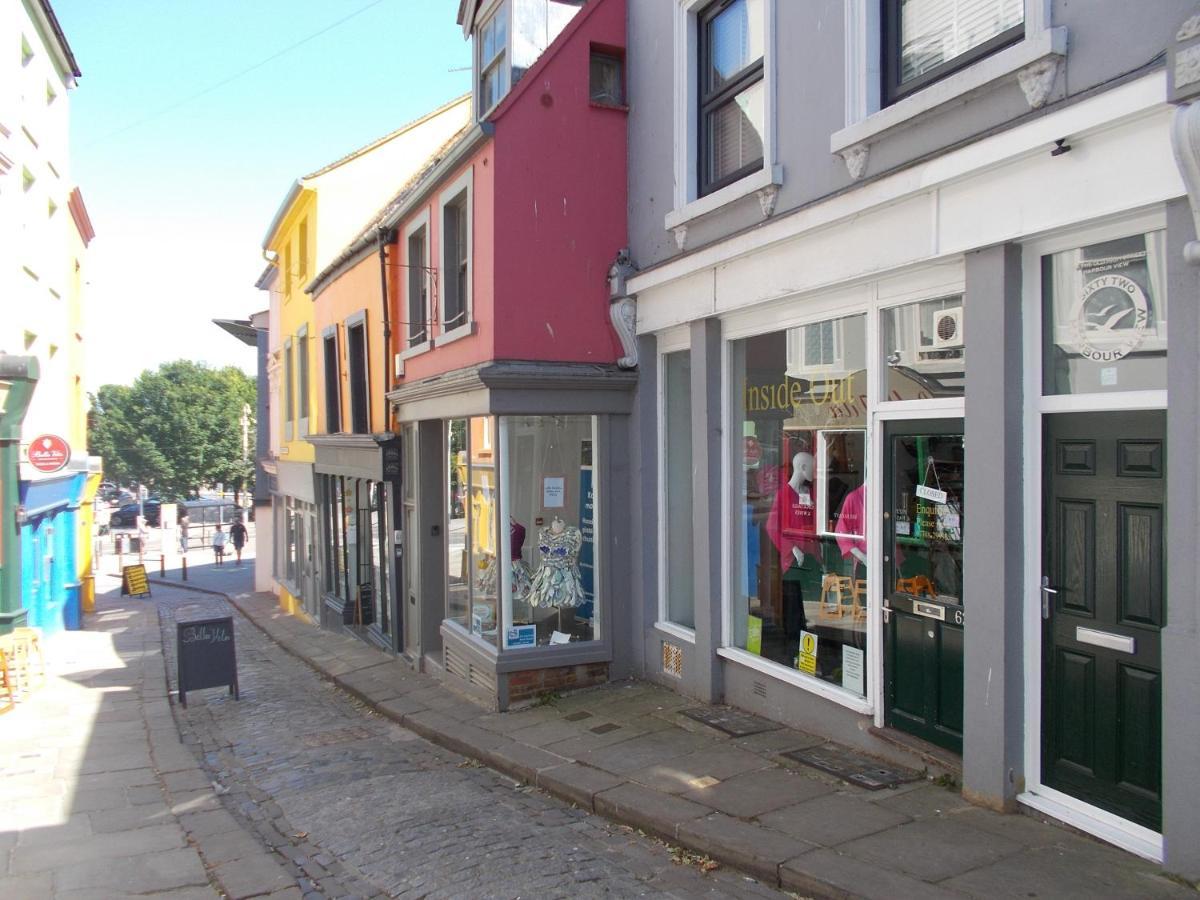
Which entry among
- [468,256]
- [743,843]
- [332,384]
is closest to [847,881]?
[743,843]

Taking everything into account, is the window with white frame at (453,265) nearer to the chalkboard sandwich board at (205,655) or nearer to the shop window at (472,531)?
the shop window at (472,531)

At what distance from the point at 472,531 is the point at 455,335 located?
2.08 metres

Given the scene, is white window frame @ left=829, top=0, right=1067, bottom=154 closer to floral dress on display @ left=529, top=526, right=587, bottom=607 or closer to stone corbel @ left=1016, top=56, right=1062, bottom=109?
stone corbel @ left=1016, top=56, right=1062, bottom=109

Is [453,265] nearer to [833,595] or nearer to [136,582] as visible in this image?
[833,595]

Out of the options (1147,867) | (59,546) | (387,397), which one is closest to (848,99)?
(1147,867)

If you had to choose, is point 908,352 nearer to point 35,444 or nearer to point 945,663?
point 945,663

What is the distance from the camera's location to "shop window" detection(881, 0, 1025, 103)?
5172 mm

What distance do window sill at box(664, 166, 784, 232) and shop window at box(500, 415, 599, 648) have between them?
2.11 m

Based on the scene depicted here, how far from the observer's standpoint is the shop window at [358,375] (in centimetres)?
1458

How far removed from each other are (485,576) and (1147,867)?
6.35 meters

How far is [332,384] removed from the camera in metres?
16.7

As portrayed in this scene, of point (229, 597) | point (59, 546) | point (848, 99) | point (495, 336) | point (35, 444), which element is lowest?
point (229, 597)

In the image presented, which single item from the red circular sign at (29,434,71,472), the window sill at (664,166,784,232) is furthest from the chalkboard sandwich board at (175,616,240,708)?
the window sill at (664,166,784,232)

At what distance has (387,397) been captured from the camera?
40.7 feet
